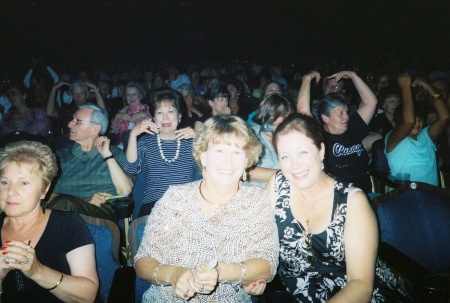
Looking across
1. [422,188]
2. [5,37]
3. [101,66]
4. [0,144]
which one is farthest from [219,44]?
[422,188]

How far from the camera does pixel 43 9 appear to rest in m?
13.1

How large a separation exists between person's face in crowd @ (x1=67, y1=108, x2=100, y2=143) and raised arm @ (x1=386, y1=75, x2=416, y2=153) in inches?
134

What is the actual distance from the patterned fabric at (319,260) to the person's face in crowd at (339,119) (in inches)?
64.4

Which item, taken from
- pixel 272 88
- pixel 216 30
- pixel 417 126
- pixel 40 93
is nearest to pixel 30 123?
pixel 40 93

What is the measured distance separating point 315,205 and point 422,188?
962 millimetres

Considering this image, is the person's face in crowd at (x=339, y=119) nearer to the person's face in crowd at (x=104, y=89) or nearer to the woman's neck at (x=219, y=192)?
the woman's neck at (x=219, y=192)

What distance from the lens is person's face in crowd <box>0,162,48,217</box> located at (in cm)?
178

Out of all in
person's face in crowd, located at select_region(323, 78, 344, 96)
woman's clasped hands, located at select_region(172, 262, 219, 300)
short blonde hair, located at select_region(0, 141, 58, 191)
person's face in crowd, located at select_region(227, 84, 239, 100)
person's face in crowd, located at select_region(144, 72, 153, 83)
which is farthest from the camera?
person's face in crowd, located at select_region(144, 72, 153, 83)

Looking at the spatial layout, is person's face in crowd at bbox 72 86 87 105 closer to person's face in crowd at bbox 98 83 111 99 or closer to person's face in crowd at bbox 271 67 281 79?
person's face in crowd at bbox 98 83 111 99

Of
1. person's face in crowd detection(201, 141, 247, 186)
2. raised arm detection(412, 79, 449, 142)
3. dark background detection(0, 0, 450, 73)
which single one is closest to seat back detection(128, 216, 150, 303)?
person's face in crowd detection(201, 141, 247, 186)

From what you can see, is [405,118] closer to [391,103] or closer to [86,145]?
[391,103]

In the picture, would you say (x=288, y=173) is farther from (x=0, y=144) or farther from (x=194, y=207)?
(x=0, y=144)

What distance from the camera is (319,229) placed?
1.93m

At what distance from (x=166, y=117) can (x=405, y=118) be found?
2.70 metres
